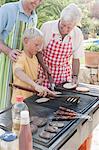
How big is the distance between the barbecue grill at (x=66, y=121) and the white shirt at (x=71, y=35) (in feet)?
1.31

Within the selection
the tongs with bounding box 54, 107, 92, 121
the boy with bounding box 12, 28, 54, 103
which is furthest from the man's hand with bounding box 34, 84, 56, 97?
the tongs with bounding box 54, 107, 92, 121

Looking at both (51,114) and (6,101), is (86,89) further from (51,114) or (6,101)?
(6,101)

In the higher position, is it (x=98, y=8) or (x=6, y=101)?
(x=98, y=8)

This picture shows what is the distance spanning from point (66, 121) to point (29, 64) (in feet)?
1.92

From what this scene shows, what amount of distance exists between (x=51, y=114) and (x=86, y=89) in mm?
511

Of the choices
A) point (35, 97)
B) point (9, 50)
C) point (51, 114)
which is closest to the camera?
point (51, 114)

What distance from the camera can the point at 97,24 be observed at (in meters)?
4.84

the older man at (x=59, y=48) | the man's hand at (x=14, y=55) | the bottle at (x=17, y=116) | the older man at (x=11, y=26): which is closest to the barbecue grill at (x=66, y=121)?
the bottle at (x=17, y=116)

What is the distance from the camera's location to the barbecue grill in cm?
114

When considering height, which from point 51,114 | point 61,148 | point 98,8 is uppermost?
point 98,8

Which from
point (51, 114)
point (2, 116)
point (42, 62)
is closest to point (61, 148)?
point (51, 114)

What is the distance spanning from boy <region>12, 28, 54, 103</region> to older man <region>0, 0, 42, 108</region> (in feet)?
0.30

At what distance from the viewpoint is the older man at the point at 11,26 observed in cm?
188

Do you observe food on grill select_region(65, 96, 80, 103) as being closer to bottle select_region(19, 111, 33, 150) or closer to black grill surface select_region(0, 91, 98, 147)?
black grill surface select_region(0, 91, 98, 147)
